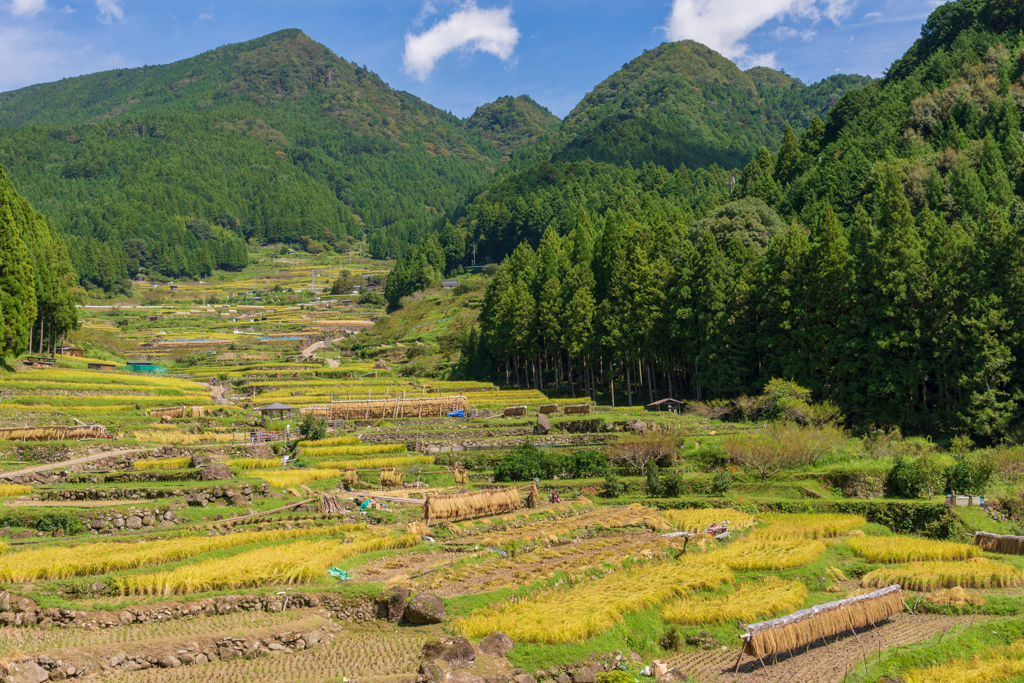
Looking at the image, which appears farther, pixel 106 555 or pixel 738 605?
pixel 106 555

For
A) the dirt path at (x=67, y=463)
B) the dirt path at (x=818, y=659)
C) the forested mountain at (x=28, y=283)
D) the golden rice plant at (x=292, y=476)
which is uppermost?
the forested mountain at (x=28, y=283)

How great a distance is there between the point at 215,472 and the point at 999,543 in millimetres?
26967

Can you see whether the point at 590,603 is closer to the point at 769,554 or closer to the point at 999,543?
the point at 769,554

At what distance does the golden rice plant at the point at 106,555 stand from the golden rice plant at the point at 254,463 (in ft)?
37.8

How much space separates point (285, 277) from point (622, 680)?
17069 centimetres

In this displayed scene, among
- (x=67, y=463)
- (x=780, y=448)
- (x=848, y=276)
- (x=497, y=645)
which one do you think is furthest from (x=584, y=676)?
(x=848, y=276)

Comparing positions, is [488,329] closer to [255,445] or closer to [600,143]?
[255,445]

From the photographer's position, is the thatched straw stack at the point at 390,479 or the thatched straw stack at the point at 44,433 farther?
the thatched straw stack at the point at 44,433

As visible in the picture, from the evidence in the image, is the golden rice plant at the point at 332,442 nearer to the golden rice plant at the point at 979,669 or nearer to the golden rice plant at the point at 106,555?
the golden rice plant at the point at 106,555

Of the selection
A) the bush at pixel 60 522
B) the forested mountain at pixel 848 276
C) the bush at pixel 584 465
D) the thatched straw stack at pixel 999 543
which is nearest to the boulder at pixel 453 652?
the bush at pixel 60 522

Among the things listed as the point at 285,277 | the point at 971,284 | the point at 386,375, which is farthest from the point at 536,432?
the point at 285,277

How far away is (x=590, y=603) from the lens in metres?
18.7

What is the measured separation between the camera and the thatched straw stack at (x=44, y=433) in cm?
3484

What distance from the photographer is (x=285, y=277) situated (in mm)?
176375
